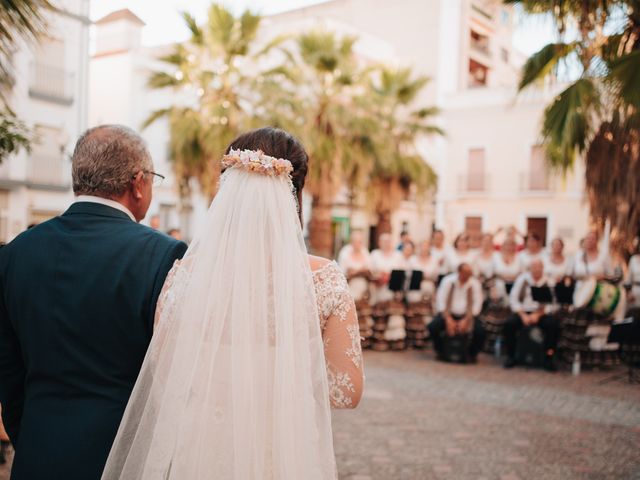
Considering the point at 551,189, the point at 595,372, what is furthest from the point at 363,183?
the point at 551,189

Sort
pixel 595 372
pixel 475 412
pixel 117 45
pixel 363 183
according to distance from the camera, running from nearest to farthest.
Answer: pixel 475 412
pixel 595 372
pixel 363 183
pixel 117 45

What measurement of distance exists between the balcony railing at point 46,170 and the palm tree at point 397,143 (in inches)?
441

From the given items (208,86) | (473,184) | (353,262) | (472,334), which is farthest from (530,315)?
(473,184)

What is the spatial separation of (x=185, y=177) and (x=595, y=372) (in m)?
10.2

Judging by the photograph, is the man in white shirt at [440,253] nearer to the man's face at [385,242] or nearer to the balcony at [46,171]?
the man's face at [385,242]

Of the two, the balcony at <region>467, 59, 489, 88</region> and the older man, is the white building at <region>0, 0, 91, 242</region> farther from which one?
the balcony at <region>467, 59, 489, 88</region>

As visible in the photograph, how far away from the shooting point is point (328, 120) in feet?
51.4

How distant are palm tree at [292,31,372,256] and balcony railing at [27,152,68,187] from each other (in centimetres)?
1058

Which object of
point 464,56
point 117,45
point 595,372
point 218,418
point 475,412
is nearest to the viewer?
point 218,418

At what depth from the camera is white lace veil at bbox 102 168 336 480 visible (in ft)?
6.07

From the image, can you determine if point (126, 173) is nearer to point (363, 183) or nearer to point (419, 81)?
point (363, 183)

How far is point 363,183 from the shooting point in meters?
16.6

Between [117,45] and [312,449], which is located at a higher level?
[117,45]

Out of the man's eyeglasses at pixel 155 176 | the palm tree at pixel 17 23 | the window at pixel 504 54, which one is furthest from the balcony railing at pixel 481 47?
the man's eyeglasses at pixel 155 176
